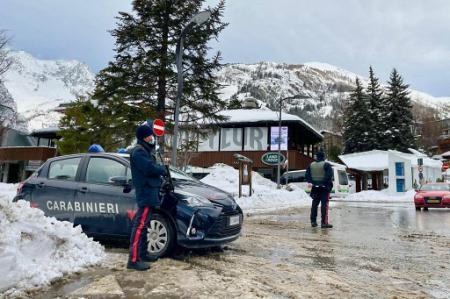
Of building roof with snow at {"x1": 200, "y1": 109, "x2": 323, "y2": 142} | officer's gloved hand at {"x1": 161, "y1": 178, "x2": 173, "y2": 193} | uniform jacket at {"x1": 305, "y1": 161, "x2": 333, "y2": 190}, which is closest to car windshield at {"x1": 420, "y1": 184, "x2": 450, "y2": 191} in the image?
uniform jacket at {"x1": 305, "y1": 161, "x2": 333, "y2": 190}

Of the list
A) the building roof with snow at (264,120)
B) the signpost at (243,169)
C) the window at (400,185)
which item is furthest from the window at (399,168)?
the signpost at (243,169)

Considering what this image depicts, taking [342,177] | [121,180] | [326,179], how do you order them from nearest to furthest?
[121,180] → [326,179] → [342,177]

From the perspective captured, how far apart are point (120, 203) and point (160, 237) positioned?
868mm

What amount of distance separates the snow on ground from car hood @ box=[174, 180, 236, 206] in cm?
141

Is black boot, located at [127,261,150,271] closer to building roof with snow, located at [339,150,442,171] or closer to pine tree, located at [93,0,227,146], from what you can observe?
pine tree, located at [93,0,227,146]

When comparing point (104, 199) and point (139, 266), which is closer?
point (139, 266)

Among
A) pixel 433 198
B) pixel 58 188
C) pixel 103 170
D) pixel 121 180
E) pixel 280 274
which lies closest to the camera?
pixel 280 274

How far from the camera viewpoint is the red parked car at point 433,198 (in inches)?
A: 758

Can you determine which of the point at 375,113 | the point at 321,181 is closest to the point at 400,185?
the point at 375,113

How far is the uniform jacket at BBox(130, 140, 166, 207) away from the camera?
500 centimetres

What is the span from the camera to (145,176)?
5.05 metres

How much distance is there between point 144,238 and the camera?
509 cm

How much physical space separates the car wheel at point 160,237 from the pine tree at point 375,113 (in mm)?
47842

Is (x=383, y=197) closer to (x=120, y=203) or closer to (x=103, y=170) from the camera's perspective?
(x=103, y=170)
